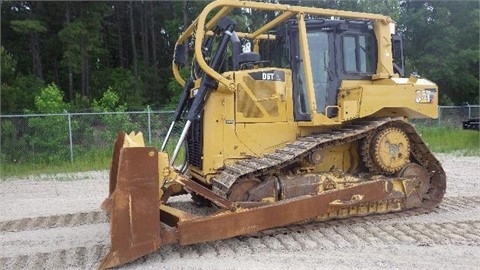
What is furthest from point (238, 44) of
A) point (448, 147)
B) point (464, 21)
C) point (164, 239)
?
point (464, 21)

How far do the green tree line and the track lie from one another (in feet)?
56.8

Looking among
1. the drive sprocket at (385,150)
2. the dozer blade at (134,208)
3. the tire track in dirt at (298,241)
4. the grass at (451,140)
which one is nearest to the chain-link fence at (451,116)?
the grass at (451,140)

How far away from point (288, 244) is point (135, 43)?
29.4m

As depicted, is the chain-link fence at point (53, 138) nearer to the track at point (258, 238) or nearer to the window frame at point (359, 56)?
the track at point (258, 238)

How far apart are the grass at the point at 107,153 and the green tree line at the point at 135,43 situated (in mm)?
7325

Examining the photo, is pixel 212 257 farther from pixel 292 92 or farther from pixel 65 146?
pixel 65 146

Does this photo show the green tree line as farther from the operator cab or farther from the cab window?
the operator cab

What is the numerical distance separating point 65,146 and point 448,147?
12.4 meters

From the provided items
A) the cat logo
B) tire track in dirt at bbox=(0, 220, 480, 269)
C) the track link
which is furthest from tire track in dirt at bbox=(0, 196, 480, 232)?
the cat logo

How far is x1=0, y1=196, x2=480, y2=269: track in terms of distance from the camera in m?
4.91

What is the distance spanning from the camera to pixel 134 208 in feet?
14.9

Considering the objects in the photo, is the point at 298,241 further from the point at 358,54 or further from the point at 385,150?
the point at 358,54

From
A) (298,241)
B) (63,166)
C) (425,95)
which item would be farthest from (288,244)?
(63,166)

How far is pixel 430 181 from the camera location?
680 centimetres
